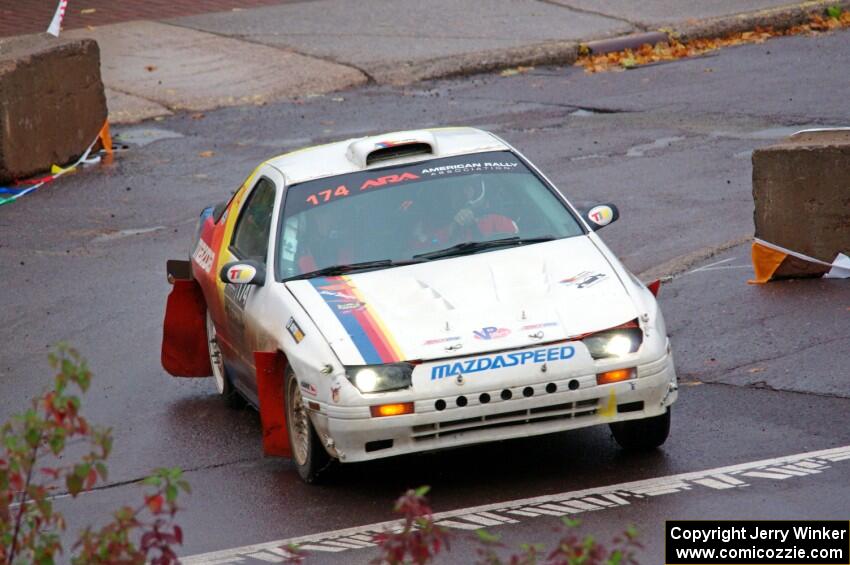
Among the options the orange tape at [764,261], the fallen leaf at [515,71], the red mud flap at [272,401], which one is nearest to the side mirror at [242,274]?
the red mud flap at [272,401]

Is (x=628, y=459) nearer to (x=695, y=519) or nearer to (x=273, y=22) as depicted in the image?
(x=695, y=519)

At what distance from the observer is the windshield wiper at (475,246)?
330 inches

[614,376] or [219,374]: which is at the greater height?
[614,376]

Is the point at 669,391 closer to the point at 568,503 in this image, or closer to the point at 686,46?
the point at 568,503

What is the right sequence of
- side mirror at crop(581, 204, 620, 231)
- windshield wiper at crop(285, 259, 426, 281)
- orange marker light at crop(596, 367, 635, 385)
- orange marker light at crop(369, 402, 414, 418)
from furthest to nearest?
side mirror at crop(581, 204, 620, 231)
windshield wiper at crop(285, 259, 426, 281)
orange marker light at crop(596, 367, 635, 385)
orange marker light at crop(369, 402, 414, 418)

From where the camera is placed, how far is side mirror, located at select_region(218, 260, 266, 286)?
838 cm

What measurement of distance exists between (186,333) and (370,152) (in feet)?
6.30

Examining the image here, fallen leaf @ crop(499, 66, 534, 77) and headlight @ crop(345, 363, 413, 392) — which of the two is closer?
headlight @ crop(345, 363, 413, 392)

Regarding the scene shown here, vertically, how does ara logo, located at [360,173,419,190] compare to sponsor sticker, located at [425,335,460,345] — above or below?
above

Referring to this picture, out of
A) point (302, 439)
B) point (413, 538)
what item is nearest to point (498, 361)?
point (302, 439)

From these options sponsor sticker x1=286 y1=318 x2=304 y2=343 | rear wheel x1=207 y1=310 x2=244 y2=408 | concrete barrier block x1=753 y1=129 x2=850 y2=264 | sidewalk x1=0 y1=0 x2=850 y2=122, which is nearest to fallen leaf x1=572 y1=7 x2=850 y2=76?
sidewalk x1=0 y1=0 x2=850 y2=122

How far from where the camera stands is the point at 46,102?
16359 millimetres

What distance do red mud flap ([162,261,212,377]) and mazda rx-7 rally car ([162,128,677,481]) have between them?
17 centimetres

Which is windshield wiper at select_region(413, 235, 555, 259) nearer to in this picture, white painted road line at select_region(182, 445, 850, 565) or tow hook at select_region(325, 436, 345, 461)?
tow hook at select_region(325, 436, 345, 461)
